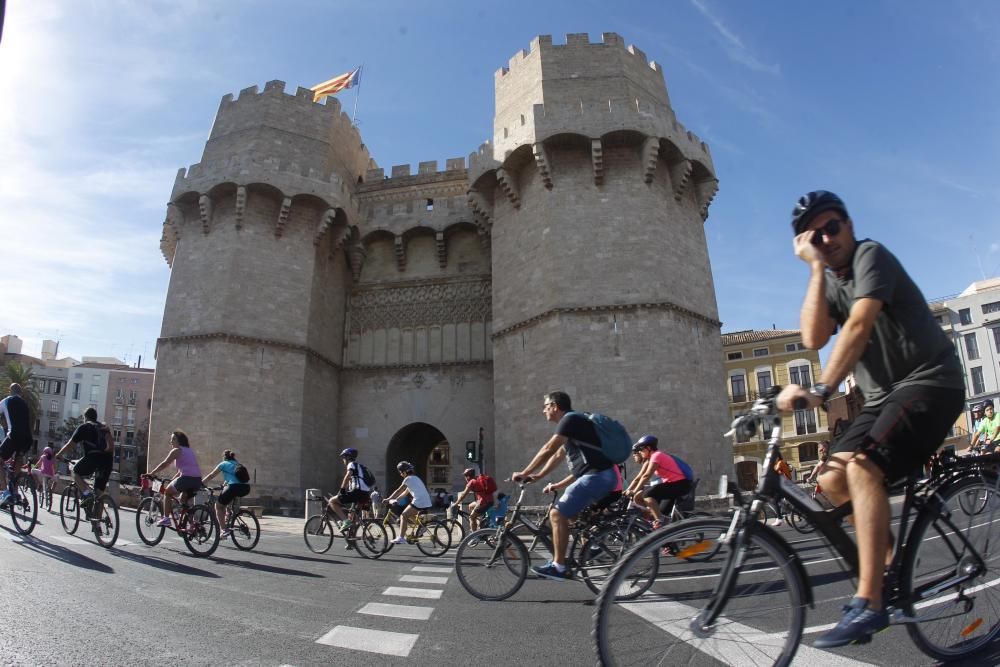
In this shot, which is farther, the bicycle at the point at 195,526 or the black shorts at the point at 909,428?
the bicycle at the point at 195,526

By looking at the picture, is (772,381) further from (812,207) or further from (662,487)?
(812,207)

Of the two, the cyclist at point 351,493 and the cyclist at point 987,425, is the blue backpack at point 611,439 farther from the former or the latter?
the cyclist at point 987,425

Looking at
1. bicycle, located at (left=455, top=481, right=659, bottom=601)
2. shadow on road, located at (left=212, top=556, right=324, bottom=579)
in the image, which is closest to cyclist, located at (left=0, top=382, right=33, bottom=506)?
shadow on road, located at (left=212, top=556, right=324, bottom=579)

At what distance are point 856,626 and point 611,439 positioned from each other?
2.59m

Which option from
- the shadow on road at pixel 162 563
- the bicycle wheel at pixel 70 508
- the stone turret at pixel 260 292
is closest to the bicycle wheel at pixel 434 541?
the shadow on road at pixel 162 563

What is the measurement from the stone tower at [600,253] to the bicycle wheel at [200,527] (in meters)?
10.4

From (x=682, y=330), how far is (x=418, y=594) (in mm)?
13530

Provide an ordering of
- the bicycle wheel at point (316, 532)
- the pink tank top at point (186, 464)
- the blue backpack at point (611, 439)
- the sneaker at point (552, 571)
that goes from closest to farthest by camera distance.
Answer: the sneaker at point (552, 571) < the blue backpack at point (611, 439) < the pink tank top at point (186, 464) < the bicycle wheel at point (316, 532)

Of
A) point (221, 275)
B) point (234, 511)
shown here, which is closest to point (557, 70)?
point (221, 275)

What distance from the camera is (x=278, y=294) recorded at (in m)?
20.2

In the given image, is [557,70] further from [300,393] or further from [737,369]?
[737,369]

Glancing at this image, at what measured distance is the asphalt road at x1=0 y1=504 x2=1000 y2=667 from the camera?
10.1ft

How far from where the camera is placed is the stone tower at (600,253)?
1648cm

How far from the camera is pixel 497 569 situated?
4953 millimetres
